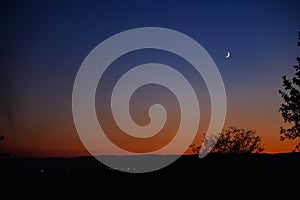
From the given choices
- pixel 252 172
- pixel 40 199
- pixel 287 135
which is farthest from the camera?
pixel 287 135

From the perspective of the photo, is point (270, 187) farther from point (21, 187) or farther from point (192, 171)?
point (21, 187)

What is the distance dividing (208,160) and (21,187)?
18561 millimetres

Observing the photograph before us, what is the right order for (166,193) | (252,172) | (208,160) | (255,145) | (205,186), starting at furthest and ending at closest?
(255,145), (208,160), (252,172), (205,186), (166,193)

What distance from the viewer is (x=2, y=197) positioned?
23422 mm

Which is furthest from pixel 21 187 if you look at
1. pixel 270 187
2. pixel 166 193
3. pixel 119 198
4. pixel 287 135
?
pixel 287 135

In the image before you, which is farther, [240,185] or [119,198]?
[240,185]

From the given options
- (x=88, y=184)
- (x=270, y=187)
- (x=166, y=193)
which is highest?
(x=88, y=184)

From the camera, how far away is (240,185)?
86.2ft

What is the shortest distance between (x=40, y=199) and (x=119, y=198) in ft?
17.4

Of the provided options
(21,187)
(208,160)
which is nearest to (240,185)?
(208,160)

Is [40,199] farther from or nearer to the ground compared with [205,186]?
farther from the ground

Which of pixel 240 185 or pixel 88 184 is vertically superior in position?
pixel 88 184

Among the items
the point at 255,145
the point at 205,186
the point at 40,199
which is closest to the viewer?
the point at 40,199

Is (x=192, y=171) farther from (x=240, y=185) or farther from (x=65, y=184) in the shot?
(x=65, y=184)
